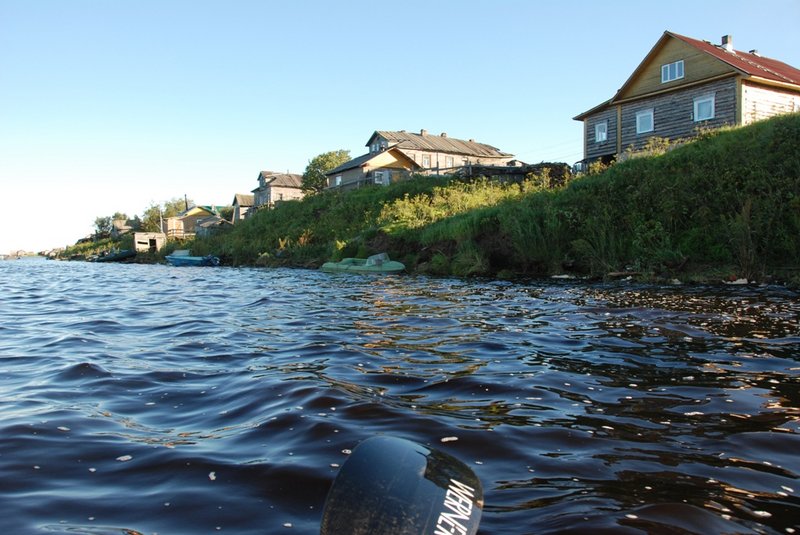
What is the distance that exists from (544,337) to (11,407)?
5.83 m

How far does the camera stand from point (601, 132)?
34.0 metres

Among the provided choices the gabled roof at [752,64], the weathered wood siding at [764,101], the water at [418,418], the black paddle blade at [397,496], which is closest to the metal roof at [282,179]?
the gabled roof at [752,64]

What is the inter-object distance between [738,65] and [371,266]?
21.6 meters

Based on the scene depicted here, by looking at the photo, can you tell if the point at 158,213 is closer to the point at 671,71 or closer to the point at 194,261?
the point at 194,261

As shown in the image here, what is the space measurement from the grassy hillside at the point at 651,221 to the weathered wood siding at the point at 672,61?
39.2 feet

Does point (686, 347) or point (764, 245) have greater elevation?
point (764, 245)

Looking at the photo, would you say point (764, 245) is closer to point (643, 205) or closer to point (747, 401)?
point (643, 205)

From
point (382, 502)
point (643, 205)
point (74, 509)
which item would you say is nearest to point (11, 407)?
point (74, 509)

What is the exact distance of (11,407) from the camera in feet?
14.6

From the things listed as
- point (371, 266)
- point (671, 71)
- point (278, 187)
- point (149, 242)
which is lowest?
point (371, 266)

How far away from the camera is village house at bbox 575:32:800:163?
2734 cm

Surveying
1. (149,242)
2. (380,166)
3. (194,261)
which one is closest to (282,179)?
(149,242)

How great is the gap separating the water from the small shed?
52.3 meters

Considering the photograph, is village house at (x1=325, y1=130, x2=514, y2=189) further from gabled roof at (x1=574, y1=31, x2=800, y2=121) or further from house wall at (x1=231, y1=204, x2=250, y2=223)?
gabled roof at (x1=574, y1=31, x2=800, y2=121)
